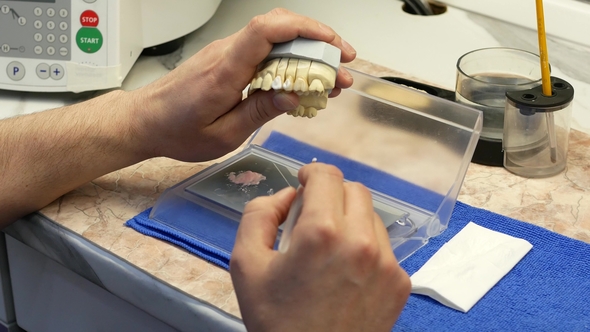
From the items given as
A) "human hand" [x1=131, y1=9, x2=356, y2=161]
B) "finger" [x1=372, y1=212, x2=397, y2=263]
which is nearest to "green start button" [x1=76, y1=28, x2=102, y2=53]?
"human hand" [x1=131, y1=9, x2=356, y2=161]

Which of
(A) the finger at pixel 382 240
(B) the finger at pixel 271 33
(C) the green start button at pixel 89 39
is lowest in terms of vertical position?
(C) the green start button at pixel 89 39

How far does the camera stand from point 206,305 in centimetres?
66

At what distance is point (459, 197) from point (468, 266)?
15cm

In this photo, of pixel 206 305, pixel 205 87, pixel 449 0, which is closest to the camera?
pixel 206 305

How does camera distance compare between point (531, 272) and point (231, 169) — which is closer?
point (531, 272)

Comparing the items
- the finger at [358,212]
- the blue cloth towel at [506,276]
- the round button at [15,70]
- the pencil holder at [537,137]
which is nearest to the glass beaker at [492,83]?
the pencil holder at [537,137]

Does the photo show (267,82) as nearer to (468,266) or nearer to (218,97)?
(218,97)

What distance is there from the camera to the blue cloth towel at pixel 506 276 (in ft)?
2.13

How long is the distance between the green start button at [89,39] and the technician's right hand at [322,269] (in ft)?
1.85

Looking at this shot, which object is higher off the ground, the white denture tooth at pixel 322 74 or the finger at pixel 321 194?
the white denture tooth at pixel 322 74

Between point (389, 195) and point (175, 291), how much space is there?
29cm

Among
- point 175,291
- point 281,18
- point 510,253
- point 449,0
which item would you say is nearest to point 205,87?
point 281,18

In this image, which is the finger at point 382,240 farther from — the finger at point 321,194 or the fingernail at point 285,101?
the fingernail at point 285,101

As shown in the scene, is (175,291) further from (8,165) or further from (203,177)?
(8,165)
